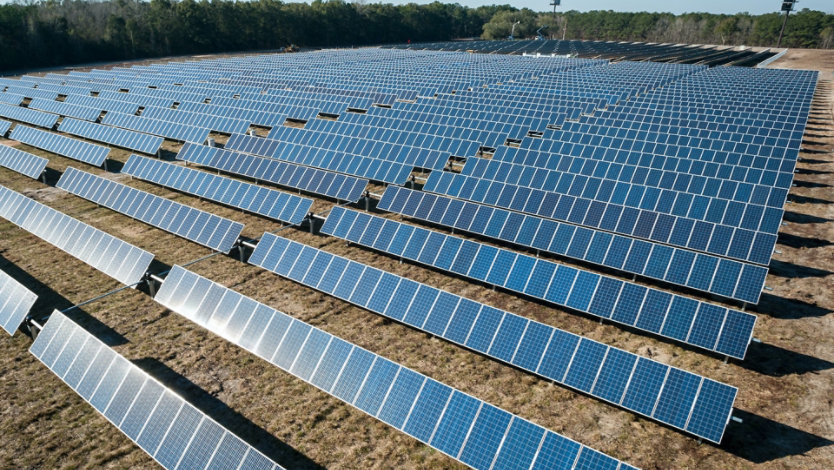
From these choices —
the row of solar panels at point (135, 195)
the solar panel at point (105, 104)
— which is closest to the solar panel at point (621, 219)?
the row of solar panels at point (135, 195)

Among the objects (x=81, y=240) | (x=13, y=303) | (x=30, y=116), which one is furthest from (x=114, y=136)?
(x=13, y=303)

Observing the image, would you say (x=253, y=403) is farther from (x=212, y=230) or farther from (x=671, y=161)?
(x=671, y=161)

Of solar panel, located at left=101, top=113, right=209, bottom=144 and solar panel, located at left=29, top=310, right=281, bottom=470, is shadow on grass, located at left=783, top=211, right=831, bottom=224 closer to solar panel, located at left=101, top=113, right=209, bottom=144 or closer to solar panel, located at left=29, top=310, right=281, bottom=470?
solar panel, located at left=29, top=310, right=281, bottom=470

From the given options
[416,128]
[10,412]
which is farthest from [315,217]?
[416,128]

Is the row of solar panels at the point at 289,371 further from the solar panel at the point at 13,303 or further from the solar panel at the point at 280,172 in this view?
the solar panel at the point at 280,172

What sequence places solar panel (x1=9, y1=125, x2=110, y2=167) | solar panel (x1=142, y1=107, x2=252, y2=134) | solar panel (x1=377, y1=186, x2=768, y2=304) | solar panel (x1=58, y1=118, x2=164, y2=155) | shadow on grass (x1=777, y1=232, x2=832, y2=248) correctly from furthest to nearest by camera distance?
1. solar panel (x1=142, y1=107, x2=252, y2=134)
2. solar panel (x1=58, y1=118, x2=164, y2=155)
3. solar panel (x1=9, y1=125, x2=110, y2=167)
4. shadow on grass (x1=777, y1=232, x2=832, y2=248)
5. solar panel (x1=377, y1=186, x2=768, y2=304)

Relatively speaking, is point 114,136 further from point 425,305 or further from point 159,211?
point 425,305

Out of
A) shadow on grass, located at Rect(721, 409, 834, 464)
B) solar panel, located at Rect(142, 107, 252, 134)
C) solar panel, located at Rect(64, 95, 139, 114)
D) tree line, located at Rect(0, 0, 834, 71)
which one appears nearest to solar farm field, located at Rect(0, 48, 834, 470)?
shadow on grass, located at Rect(721, 409, 834, 464)
